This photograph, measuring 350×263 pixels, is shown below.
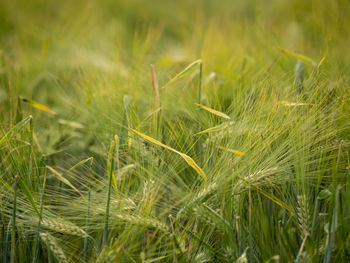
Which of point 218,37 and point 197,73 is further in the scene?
point 218,37

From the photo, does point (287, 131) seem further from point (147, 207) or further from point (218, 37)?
point (218, 37)

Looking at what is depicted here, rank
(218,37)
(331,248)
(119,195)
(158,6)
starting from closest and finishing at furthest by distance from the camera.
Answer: (331,248), (119,195), (218,37), (158,6)

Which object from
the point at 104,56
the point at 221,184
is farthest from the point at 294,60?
the point at 104,56

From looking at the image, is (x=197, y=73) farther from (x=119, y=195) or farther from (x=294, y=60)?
(x=119, y=195)

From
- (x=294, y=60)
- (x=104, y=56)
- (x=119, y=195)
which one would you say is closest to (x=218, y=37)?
(x=294, y=60)

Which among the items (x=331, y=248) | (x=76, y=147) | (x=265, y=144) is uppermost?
(x=265, y=144)

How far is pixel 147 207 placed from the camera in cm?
55

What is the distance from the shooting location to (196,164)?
1.85ft

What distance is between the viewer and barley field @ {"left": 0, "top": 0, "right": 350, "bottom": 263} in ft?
1.81

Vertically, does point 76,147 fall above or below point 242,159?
below

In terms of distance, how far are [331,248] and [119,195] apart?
37 centimetres

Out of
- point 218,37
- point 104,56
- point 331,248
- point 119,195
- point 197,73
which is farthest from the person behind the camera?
point 104,56

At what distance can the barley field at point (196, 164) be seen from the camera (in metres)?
0.55

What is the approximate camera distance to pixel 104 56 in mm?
1363
